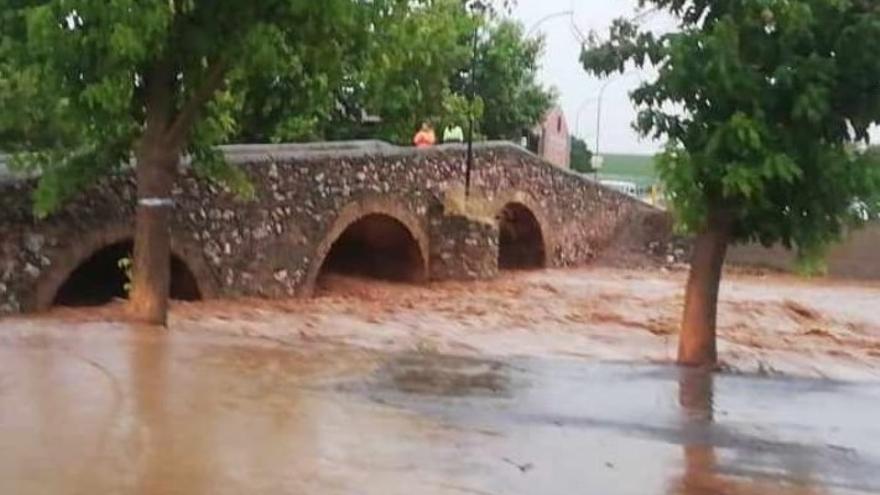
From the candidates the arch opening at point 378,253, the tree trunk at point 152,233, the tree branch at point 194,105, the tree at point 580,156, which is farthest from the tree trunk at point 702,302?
the tree at point 580,156

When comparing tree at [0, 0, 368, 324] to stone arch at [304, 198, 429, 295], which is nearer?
tree at [0, 0, 368, 324]

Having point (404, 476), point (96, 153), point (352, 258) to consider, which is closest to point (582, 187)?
point (352, 258)

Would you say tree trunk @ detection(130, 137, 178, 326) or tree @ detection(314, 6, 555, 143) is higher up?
tree @ detection(314, 6, 555, 143)

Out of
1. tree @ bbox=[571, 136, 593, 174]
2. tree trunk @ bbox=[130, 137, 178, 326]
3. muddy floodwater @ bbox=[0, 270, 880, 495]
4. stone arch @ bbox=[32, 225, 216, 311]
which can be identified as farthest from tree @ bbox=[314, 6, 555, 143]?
tree @ bbox=[571, 136, 593, 174]

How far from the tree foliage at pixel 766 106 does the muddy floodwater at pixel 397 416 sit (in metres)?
1.31

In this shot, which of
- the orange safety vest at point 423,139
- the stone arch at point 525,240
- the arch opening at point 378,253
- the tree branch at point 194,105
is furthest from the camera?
the stone arch at point 525,240

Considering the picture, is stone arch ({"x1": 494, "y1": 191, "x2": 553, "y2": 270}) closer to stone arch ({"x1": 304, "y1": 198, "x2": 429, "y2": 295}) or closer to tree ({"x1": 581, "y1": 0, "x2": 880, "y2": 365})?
stone arch ({"x1": 304, "y1": 198, "x2": 429, "y2": 295})

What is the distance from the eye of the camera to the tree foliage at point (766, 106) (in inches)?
391

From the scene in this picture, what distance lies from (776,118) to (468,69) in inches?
788

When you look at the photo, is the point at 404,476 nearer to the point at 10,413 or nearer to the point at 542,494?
the point at 542,494

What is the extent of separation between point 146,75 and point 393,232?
1188 cm

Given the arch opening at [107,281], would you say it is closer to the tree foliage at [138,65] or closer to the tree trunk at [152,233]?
the tree foliage at [138,65]

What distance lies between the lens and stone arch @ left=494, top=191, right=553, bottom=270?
30094 mm

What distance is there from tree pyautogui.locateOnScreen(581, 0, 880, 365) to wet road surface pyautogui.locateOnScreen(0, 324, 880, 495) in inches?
51.6
